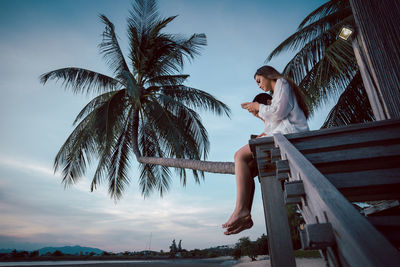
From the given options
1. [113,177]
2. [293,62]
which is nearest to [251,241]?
[113,177]

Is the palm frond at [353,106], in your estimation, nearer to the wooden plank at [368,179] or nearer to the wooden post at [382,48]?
the wooden post at [382,48]

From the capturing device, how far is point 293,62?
18.5 ft

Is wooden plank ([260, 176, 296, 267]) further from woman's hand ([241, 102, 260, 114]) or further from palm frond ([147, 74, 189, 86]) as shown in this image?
palm frond ([147, 74, 189, 86])

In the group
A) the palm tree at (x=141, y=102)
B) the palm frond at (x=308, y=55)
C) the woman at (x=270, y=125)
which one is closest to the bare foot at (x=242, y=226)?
the woman at (x=270, y=125)

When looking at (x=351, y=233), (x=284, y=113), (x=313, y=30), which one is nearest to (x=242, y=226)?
(x=284, y=113)

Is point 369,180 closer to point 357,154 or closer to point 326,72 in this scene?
point 357,154

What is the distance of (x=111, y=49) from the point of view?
6664 mm

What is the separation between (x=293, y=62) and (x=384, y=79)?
3.06m

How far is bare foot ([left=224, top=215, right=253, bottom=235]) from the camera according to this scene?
Result: 6.07 ft

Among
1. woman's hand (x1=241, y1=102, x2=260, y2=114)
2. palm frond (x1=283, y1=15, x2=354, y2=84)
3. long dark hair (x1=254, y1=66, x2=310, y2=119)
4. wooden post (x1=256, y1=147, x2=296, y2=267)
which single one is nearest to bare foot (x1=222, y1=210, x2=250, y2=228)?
wooden post (x1=256, y1=147, x2=296, y2=267)

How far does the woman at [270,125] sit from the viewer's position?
6.15 ft

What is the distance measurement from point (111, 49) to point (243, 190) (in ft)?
21.4

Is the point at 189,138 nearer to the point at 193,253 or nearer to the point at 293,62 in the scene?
the point at 293,62

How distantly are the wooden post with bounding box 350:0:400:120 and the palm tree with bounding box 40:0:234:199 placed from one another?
12.2ft
